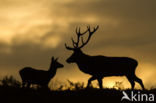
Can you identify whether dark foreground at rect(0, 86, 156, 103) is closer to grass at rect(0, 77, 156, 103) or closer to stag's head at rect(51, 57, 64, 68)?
grass at rect(0, 77, 156, 103)

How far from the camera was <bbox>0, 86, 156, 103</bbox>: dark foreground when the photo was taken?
556 inches

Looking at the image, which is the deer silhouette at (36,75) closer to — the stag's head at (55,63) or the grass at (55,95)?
the stag's head at (55,63)

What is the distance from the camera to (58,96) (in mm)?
14820

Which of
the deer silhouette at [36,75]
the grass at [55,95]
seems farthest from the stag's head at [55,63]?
the grass at [55,95]

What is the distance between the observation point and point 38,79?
21.9 metres

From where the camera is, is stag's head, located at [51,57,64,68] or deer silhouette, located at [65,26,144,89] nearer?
deer silhouette, located at [65,26,144,89]

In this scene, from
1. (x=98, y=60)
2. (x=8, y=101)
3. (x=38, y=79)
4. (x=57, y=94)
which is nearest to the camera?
(x=8, y=101)

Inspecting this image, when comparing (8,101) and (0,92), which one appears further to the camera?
(0,92)

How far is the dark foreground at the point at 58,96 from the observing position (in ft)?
46.3

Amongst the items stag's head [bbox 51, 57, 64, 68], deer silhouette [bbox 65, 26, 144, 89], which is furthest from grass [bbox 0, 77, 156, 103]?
stag's head [bbox 51, 57, 64, 68]

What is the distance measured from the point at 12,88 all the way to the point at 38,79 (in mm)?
5858

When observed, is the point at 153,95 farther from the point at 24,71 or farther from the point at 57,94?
the point at 24,71

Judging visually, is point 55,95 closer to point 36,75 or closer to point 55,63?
point 36,75

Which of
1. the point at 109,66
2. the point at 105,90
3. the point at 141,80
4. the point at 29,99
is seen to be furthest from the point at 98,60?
the point at 29,99
